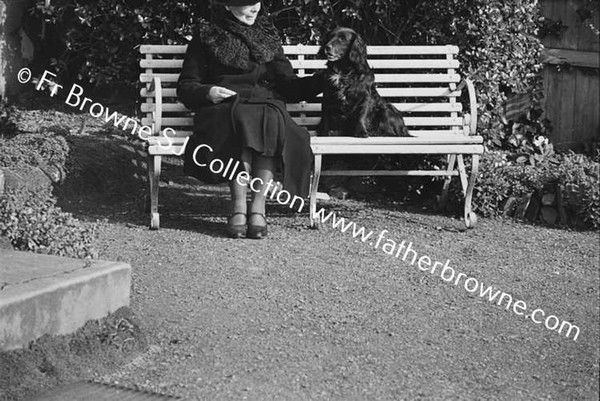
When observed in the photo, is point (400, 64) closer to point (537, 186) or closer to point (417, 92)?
point (417, 92)

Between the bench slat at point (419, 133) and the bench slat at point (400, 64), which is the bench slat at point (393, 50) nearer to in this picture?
the bench slat at point (400, 64)

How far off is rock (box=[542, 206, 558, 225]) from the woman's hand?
2.43 m

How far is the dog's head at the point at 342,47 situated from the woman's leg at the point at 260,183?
899 millimetres

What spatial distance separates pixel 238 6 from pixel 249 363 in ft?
Answer: 10.2

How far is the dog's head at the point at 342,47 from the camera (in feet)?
22.3

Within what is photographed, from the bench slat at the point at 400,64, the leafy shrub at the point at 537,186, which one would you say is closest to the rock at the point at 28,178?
the bench slat at the point at 400,64

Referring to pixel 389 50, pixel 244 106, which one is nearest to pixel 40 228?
pixel 244 106

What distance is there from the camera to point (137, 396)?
3797 millimetres

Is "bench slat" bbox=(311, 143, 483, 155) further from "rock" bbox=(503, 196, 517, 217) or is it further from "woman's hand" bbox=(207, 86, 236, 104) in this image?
"rock" bbox=(503, 196, 517, 217)

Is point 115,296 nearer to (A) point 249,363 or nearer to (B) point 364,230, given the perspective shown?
(A) point 249,363

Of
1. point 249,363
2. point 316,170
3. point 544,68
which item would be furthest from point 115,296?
point 544,68

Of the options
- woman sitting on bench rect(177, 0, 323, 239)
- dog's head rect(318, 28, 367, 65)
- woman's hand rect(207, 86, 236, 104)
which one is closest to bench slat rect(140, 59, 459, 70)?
woman sitting on bench rect(177, 0, 323, 239)

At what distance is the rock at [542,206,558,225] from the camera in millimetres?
7363

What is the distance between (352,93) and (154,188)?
4.81 feet
